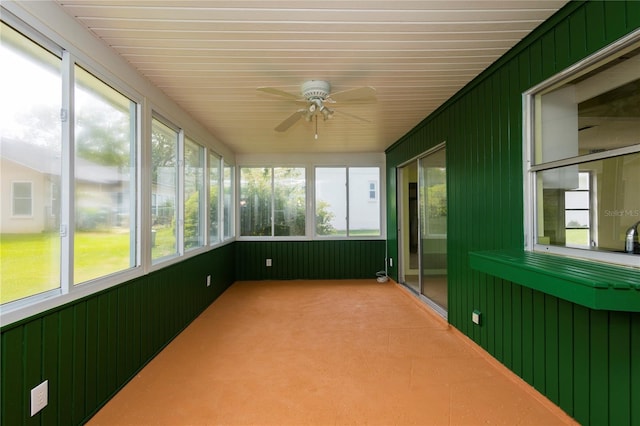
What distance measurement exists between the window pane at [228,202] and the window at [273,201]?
24 centimetres

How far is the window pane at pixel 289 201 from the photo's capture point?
611cm

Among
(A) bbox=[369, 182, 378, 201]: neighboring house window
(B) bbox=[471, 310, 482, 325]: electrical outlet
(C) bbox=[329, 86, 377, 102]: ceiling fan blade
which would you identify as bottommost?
(B) bbox=[471, 310, 482, 325]: electrical outlet

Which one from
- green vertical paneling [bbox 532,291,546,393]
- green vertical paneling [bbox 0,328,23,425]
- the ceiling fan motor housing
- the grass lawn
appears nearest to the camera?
green vertical paneling [bbox 0,328,23,425]

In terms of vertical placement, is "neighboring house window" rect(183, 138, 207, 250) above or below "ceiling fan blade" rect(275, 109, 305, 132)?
below

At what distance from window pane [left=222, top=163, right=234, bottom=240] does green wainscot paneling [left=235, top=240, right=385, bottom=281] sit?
1.35 ft

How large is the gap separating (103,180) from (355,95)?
2051mm

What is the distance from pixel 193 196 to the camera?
401 centimetres

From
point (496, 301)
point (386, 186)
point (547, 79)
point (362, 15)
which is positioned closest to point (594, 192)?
point (547, 79)

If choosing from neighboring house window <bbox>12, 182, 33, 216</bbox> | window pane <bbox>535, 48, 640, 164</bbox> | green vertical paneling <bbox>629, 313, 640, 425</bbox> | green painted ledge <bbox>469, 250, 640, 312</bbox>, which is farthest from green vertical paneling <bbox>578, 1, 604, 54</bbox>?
neighboring house window <bbox>12, 182, 33, 216</bbox>

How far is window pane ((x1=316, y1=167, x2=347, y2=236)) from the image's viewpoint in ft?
20.1

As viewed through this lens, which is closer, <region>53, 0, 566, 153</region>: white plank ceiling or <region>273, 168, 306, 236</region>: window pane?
<region>53, 0, 566, 153</region>: white plank ceiling

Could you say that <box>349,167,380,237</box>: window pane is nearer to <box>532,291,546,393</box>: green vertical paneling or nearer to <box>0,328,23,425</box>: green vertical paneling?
<box>532,291,546,393</box>: green vertical paneling

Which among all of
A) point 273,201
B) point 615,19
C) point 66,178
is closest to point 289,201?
point 273,201

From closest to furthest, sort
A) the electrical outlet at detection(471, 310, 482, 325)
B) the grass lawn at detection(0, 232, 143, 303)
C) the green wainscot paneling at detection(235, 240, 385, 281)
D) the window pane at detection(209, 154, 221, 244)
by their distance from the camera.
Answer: the grass lawn at detection(0, 232, 143, 303) → the electrical outlet at detection(471, 310, 482, 325) → the window pane at detection(209, 154, 221, 244) → the green wainscot paneling at detection(235, 240, 385, 281)
